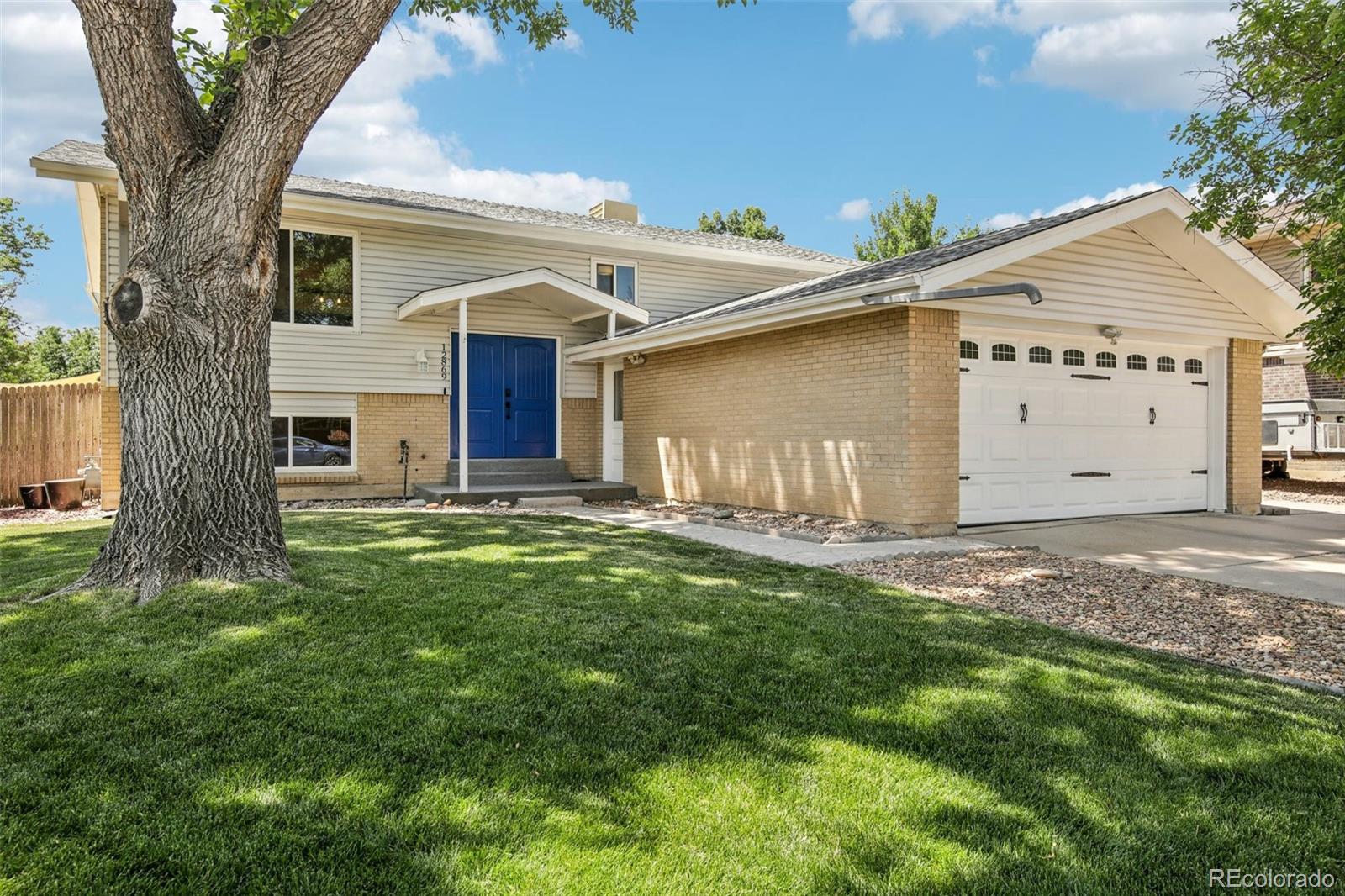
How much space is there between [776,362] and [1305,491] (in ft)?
36.6

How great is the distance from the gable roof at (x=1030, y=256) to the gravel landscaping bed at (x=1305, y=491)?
361 centimetres

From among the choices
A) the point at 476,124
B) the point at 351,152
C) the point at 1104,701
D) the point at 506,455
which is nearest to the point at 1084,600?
the point at 1104,701

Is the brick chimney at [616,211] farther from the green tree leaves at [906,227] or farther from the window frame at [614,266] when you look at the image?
the green tree leaves at [906,227]

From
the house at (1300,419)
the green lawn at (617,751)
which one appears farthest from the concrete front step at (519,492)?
the house at (1300,419)

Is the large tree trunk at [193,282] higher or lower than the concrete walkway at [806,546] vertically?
higher

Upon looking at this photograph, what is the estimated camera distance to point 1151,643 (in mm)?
4676

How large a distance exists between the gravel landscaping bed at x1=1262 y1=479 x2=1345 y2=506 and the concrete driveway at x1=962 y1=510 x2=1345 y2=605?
2582 mm

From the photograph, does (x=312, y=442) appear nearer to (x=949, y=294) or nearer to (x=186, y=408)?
(x=186, y=408)

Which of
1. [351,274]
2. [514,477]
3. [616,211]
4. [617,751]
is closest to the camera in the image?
[617,751]

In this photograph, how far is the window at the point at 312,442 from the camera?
12.0m

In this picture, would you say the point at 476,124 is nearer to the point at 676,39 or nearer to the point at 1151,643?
the point at 676,39

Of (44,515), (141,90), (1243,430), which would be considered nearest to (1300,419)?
(1243,430)

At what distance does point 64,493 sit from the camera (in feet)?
37.4

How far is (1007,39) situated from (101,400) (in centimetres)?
2173
